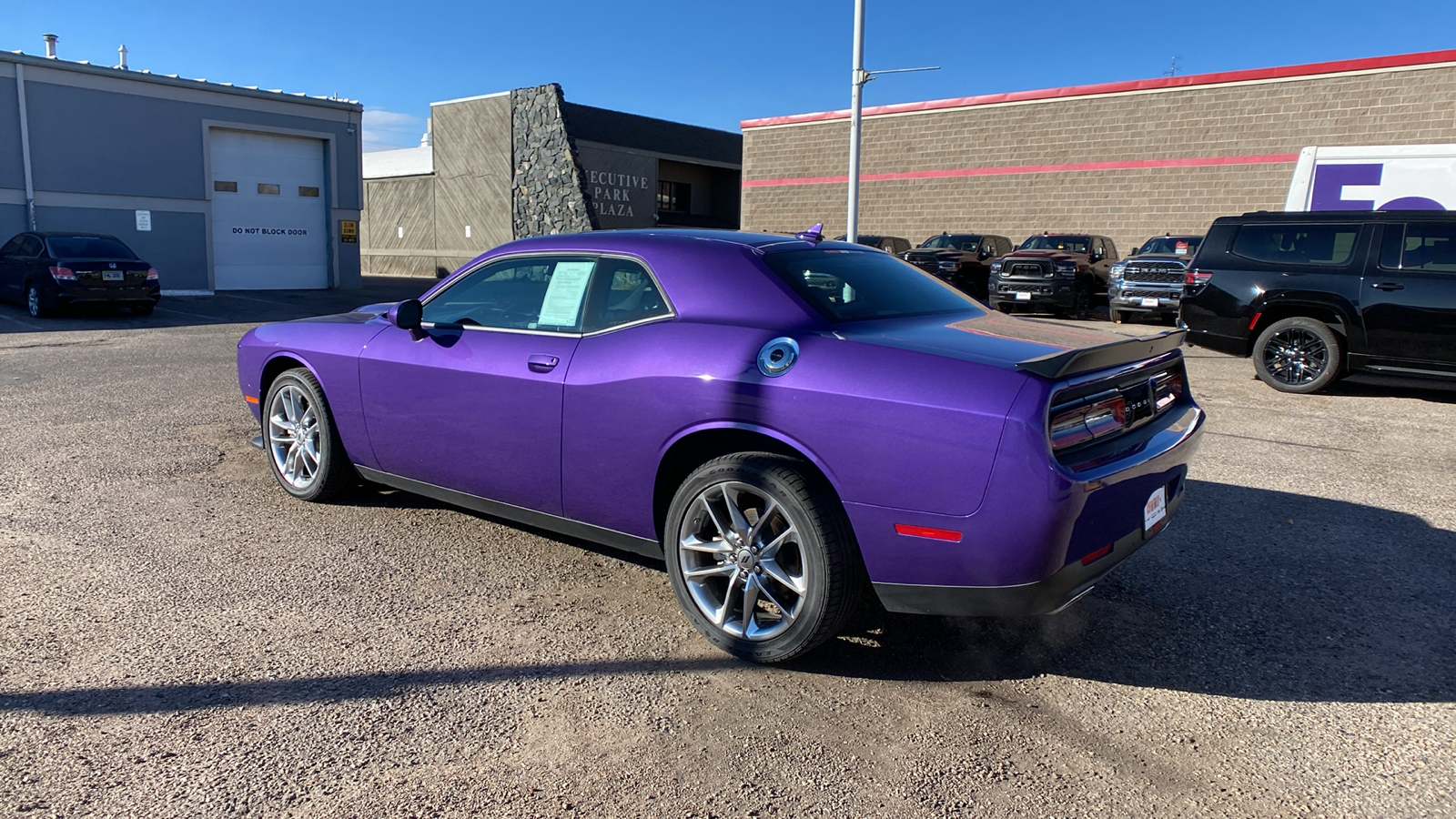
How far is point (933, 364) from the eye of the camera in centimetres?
307

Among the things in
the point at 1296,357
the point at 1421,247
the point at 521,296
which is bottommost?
the point at 1296,357

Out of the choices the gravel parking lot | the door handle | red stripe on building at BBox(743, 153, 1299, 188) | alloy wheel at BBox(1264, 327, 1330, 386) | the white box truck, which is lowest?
the gravel parking lot

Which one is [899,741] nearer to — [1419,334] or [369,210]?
[1419,334]

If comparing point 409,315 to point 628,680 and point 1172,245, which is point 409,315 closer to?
point 628,680

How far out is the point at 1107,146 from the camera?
79.3 ft

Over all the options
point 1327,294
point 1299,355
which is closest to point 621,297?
point 1327,294

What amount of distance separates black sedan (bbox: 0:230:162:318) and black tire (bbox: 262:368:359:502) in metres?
13.0

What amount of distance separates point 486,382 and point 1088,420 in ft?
8.04

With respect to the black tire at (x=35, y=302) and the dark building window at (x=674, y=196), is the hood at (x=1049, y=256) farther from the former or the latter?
the dark building window at (x=674, y=196)

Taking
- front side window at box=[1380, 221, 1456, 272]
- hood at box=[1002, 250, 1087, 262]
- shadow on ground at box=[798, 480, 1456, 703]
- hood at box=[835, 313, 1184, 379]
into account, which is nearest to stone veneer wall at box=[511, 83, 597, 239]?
hood at box=[1002, 250, 1087, 262]

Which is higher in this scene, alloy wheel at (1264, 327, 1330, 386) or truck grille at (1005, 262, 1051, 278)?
truck grille at (1005, 262, 1051, 278)

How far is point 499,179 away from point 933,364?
33170mm

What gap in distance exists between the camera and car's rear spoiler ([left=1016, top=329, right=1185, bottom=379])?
295cm

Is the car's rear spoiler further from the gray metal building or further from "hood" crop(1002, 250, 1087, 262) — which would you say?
the gray metal building
